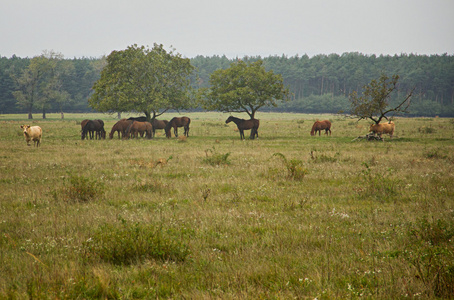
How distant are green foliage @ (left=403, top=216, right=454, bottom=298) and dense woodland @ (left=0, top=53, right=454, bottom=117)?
92451mm

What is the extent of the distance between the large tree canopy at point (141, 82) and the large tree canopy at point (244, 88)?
4.11 m

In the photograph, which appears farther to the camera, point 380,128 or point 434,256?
point 380,128

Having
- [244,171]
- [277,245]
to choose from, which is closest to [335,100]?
[244,171]

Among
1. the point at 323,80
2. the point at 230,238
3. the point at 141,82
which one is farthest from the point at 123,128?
the point at 323,80

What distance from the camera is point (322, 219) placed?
732 centimetres

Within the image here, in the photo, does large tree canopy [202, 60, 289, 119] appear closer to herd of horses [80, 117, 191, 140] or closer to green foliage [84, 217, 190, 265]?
herd of horses [80, 117, 191, 140]

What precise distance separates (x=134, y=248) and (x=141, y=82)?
32299 mm

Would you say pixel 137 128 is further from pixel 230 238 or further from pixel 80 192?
pixel 230 238

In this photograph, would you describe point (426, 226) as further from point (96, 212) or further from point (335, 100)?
point (335, 100)

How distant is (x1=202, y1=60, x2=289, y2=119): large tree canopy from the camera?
108ft

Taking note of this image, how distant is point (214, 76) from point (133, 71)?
8.74 metres

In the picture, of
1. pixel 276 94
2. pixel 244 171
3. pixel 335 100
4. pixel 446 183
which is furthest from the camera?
pixel 335 100

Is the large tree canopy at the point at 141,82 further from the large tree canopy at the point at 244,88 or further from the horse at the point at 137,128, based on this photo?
the large tree canopy at the point at 244,88

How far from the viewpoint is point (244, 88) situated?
32344 millimetres
